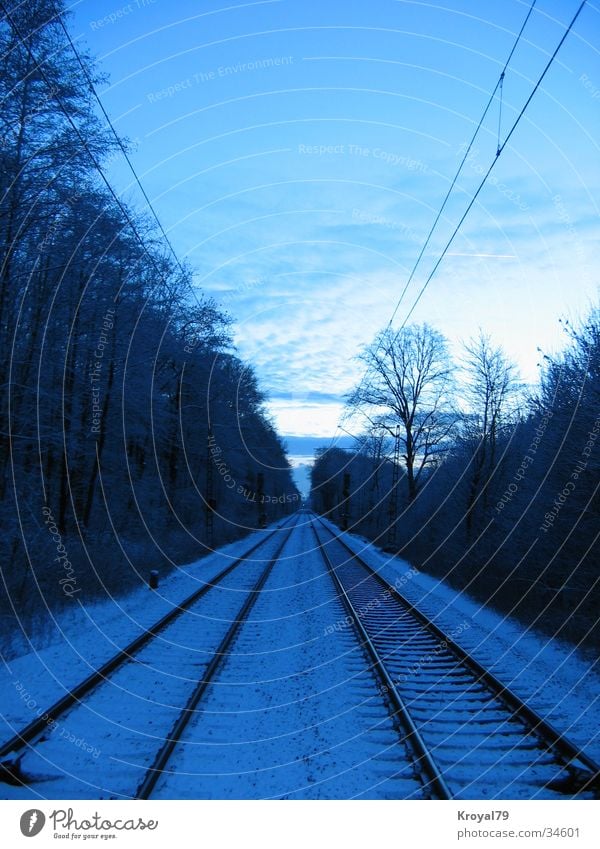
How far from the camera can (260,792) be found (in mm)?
4617

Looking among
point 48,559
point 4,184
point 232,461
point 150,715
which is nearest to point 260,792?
point 150,715

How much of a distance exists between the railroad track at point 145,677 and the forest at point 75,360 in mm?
2165

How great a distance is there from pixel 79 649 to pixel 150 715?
11.0ft

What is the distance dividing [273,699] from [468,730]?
92.1 inches

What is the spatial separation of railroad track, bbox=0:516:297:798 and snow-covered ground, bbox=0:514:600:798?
0.21 feet

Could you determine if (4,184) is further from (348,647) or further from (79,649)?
(348,647)

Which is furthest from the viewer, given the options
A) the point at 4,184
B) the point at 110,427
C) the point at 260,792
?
the point at 110,427

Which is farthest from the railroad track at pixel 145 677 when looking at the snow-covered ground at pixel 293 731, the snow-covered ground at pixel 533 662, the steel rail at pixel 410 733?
the snow-covered ground at pixel 533 662

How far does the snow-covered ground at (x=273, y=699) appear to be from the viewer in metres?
4.84

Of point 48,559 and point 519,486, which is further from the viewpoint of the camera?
point 519,486

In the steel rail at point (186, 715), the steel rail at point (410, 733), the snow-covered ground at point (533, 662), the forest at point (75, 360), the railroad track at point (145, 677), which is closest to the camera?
the steel rail at point (410, 733)

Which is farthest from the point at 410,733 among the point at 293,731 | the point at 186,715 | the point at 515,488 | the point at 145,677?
the point at 515,488
